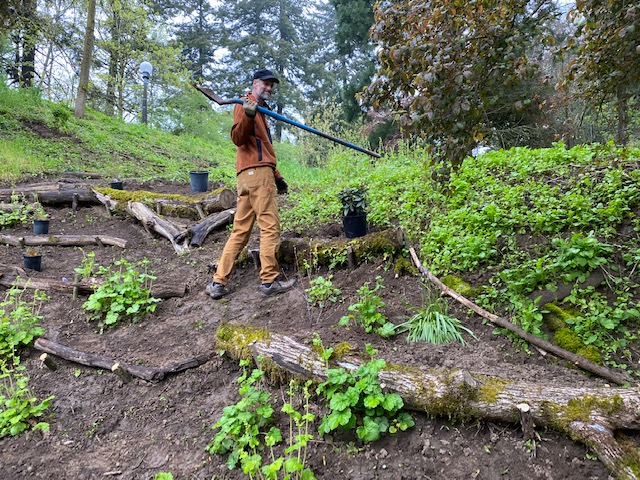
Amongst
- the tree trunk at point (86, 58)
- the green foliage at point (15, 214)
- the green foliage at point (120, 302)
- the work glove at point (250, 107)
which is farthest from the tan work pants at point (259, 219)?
the tree trunk at point (86, 58)

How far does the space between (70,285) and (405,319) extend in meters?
3.47

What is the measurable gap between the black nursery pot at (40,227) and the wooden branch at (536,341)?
A: 17.6 feet

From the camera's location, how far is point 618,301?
10.1 feet

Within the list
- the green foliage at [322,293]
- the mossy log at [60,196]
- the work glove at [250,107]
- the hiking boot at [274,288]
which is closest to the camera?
the work glove at [250,107]

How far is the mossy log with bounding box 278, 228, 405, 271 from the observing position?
4164mm

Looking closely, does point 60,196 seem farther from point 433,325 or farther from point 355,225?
point 433,325

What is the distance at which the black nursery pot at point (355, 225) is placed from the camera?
446 cm

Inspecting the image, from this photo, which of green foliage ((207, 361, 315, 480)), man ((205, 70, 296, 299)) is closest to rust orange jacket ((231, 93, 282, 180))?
man ((205, 70, 296, 299))

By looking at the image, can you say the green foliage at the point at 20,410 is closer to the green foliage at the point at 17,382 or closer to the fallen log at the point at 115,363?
the green foliage at the point at 17,382

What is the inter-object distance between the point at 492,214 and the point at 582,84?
1270mm

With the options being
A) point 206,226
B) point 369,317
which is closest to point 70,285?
point 206,226

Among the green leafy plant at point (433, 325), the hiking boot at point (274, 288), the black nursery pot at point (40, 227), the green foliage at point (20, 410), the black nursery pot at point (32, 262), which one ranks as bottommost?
the green foliage at point (20, 410)

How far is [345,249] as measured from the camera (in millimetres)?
4270

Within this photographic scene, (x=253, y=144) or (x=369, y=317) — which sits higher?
(x=253, y=144)
